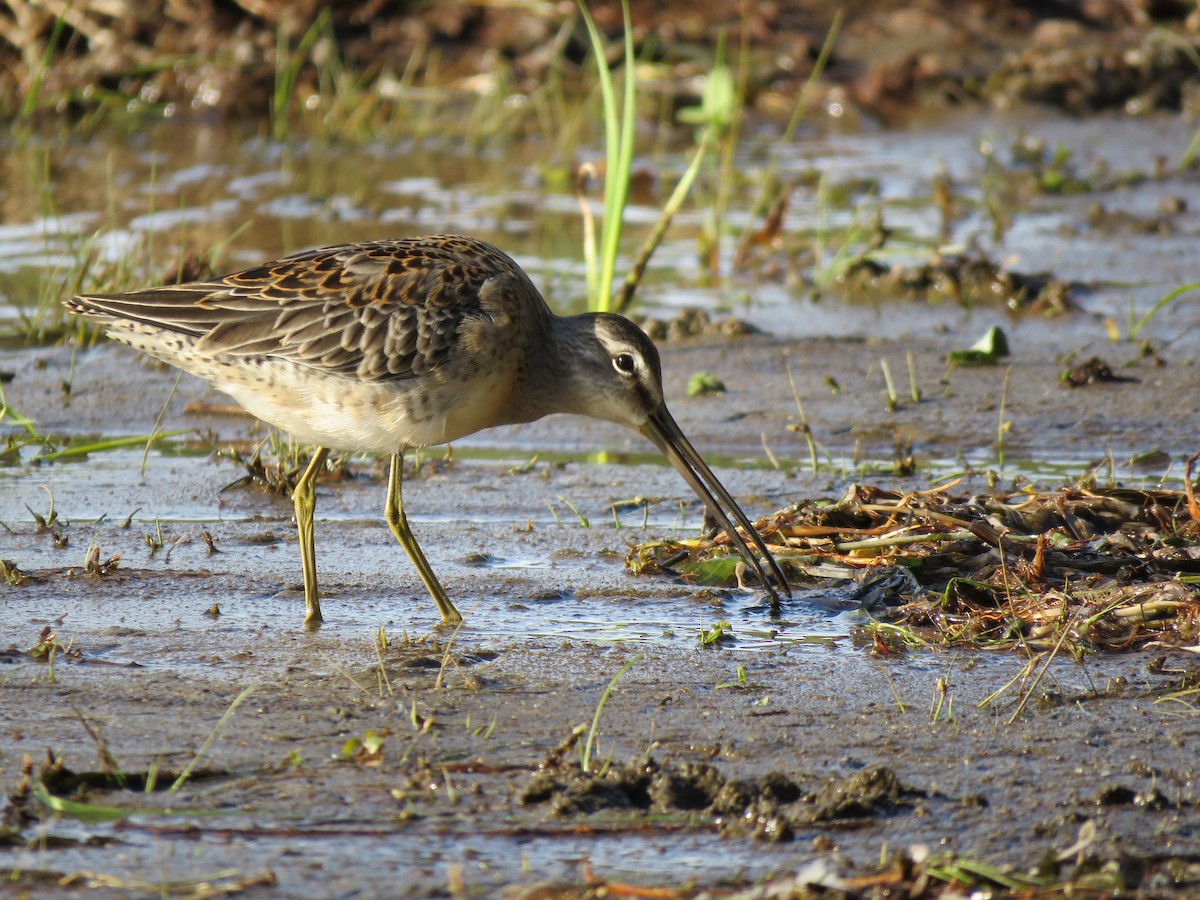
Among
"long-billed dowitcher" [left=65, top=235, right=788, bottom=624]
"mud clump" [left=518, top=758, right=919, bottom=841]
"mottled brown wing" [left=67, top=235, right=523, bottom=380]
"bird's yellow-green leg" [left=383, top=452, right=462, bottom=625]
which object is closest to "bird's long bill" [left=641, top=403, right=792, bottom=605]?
"long-billed dowitcher" [left=65, top=235, right=788, bottom=624]

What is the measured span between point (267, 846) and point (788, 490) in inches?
135

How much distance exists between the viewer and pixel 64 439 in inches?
274

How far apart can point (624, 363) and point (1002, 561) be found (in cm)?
141

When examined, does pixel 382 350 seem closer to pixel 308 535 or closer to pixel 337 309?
pixel 337 309

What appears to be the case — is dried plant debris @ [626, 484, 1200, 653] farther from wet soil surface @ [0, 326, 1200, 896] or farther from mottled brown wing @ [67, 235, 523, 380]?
mottled brown wing @ [67, 235, 523, 380]

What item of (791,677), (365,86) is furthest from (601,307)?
(365,86)

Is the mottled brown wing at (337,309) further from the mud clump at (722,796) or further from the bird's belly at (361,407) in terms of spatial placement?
the mud clump at (722,796)

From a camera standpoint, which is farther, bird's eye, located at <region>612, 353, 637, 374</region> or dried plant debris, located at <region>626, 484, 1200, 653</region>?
bird's eye, located at <region>612, 353, 637, 374</region>

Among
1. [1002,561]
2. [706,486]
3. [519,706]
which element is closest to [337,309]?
[706,486]

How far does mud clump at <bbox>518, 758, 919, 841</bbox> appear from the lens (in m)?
3.53

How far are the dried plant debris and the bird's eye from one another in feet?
1.94

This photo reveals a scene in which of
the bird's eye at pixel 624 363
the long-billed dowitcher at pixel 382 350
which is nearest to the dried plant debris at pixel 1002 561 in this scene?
the long-billed dowitcher at pixel 382 350

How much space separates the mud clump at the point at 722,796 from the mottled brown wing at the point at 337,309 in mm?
1822

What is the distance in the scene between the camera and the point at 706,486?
574cm
